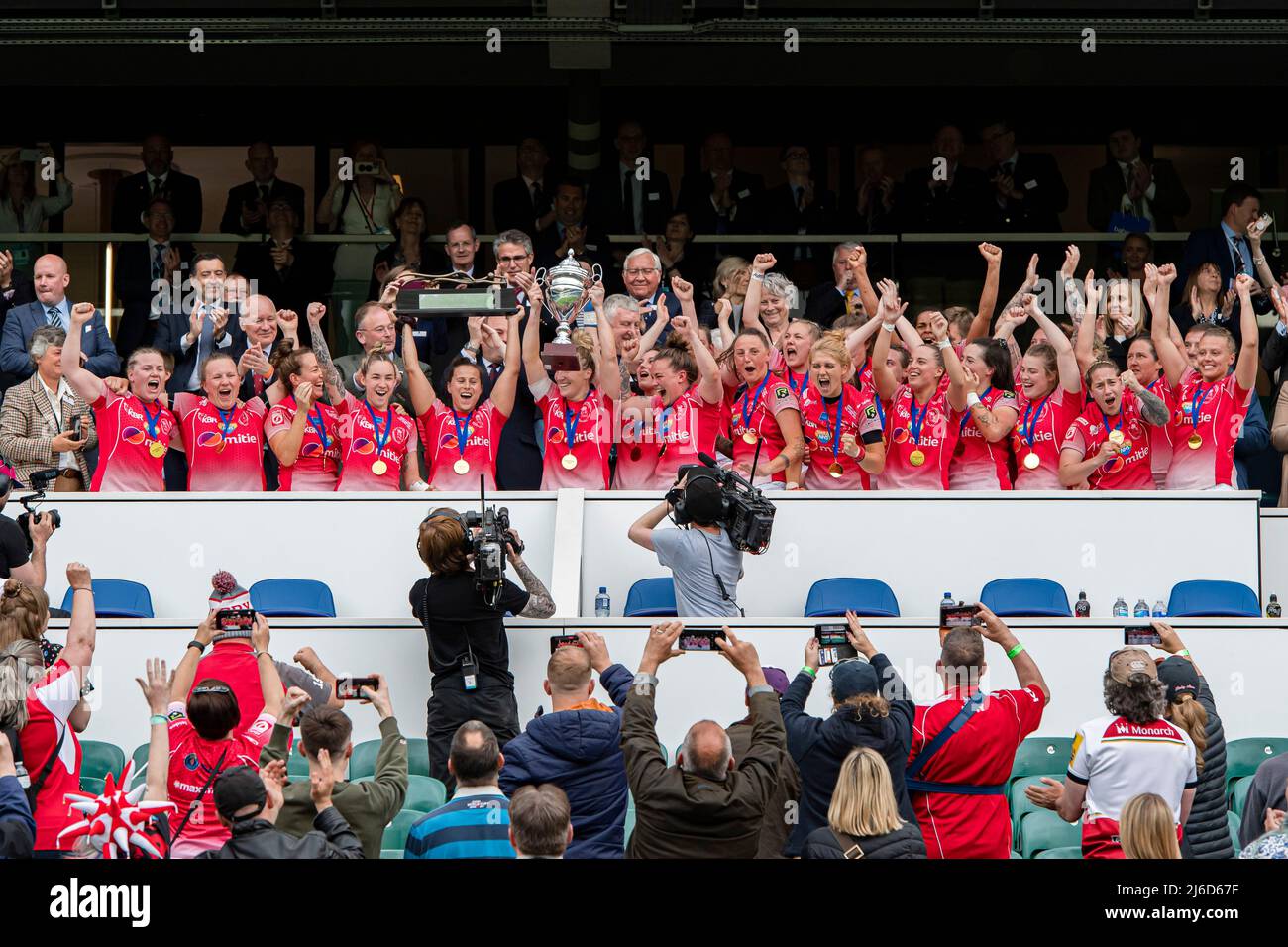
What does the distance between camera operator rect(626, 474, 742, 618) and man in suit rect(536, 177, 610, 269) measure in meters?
4.38

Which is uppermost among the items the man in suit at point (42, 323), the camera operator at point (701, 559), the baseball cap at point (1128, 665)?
the man in suit at point (42, 323)

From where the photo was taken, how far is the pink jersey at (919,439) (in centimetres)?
1066

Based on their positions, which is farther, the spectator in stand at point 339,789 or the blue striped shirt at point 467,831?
the spectator in stand at point 339,789

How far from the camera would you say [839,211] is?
1491cm

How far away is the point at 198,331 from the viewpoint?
1173cm

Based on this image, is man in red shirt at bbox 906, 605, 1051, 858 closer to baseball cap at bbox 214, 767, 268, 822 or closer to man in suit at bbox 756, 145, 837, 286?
baseball cap at bbox 214, 767, 268, 822

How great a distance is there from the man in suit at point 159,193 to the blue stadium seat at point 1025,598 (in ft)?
23.3

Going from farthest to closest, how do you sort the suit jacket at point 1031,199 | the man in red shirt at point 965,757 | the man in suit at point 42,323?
the suit jacket at point 1031,199 → the man in suit at point 42,323 → the man in red shirt at point 965,757

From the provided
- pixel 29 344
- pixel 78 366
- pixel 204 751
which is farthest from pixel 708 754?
pixel 29 344

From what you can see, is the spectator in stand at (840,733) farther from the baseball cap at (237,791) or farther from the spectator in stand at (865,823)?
the baseball cap at (237,791)

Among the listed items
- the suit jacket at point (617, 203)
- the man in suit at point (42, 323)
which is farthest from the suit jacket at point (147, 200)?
the suit jacket at point (617, 203)

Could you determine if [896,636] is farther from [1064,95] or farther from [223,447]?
[1064,95]

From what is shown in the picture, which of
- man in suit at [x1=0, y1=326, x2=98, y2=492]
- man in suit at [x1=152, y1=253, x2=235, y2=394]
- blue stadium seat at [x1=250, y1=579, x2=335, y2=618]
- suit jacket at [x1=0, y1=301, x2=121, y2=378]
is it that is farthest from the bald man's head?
suit jacket at [x1=0, y1=301, x2=121, y2=378]

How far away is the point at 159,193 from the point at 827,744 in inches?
363
